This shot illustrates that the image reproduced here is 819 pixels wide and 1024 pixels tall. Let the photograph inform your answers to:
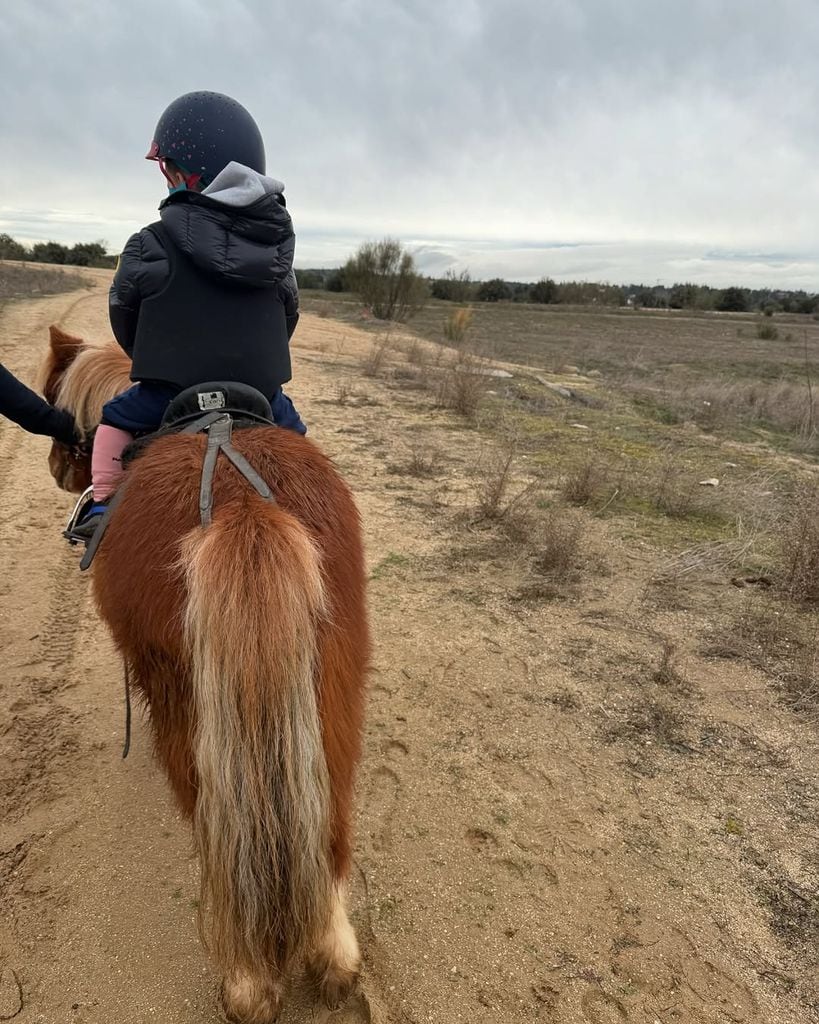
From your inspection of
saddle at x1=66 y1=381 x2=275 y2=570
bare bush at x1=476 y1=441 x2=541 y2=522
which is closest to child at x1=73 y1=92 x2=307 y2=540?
saddle at x1=66 y1=381 x2=275 y2=570

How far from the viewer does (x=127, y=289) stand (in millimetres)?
2047

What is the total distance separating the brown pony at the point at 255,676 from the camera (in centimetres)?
138

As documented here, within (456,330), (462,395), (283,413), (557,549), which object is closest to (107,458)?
(283,413)

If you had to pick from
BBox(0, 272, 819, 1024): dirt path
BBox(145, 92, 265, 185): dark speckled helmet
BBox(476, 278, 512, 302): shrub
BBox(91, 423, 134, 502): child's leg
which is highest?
BBox(476, 278, 512, 302): shrub

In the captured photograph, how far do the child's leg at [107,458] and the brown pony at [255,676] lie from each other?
1.63ft

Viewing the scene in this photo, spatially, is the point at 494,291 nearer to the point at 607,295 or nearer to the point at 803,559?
the point at 607,295

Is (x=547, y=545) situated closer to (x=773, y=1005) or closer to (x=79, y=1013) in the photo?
(x=773, y=1005)

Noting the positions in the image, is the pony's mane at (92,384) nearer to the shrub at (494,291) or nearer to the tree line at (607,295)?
the tree line at (607,295)

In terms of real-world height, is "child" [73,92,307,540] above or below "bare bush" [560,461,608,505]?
above

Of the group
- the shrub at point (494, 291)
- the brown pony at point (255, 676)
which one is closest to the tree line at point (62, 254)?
the shrub at point (494, 291)

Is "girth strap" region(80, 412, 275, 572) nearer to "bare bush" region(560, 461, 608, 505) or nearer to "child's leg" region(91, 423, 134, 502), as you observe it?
"child's leg" region(91, 423, 134, 502)

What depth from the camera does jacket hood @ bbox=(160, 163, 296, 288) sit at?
1.96m

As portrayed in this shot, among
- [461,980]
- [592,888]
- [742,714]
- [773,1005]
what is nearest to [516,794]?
[592,888]

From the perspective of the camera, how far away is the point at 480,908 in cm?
226
